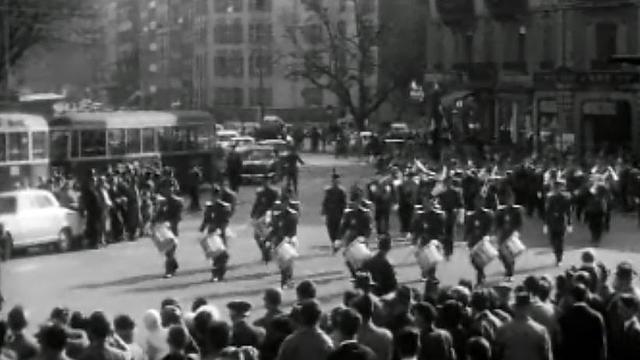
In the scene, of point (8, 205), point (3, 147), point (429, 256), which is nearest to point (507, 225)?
point (429, 256)

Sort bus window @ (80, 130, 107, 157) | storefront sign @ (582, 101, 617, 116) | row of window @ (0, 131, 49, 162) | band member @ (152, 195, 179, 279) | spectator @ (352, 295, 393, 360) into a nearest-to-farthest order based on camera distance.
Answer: spectator @ (352, 295, 393, 360)
band member @ (152, 195, 179, 279)
row of window @ (0, 131, 49, 162)
bus window @ (80, 130, 107, 157)
storefront sign @ (582, 101, 617, 116)

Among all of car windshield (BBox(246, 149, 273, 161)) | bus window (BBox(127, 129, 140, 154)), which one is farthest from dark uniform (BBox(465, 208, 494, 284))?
car windshield (BBox(246, 149, 273, 161))

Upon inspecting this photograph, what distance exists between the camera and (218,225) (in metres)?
24.5

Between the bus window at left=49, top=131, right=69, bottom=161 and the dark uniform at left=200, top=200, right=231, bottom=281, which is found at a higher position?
the bus window at left=49, top=131, right=69, bottom=161

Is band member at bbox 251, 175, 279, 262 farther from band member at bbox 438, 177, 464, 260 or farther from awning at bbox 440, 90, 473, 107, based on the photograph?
awning at bbox 440, 90, 473, 107

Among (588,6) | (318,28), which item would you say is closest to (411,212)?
(588,6)

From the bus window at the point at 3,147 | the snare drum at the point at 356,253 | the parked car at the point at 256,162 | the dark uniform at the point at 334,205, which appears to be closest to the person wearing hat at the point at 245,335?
the snare drum at the point at 356,253

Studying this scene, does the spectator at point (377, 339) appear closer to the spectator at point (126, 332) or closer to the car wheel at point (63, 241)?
the spectator at point (126, 332)

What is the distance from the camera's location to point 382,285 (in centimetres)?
1822

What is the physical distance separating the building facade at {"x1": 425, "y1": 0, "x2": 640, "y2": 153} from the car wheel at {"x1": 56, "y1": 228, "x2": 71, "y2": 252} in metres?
26.8

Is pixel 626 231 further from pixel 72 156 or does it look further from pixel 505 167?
pixel 72 156

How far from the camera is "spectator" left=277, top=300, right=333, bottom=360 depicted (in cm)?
1098

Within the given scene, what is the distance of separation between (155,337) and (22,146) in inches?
992

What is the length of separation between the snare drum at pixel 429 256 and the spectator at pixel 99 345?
449 inches
